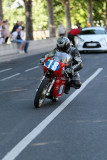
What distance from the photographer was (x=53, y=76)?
9.50 m

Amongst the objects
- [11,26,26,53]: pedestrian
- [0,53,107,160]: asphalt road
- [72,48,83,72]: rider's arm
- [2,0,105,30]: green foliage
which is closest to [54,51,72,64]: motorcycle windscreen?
[72,48,83,72]: rider's arm

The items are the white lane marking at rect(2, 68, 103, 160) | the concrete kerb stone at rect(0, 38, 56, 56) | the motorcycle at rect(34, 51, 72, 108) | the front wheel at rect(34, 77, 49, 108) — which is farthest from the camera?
the concrete kerb stone at rect(0, 38, 56, 56)

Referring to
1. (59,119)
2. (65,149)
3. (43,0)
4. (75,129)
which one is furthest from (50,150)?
(43,0)

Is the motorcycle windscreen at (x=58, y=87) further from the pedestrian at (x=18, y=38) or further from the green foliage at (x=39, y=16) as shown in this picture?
the green foliage at (x=39, y=16)

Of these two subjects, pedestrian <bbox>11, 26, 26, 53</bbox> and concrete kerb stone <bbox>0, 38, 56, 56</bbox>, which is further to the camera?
concrete kerb stone <bbox>0, 38, 56, 56</bbox>

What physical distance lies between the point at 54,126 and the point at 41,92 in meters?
1.76

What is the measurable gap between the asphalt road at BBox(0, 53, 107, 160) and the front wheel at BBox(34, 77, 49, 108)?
0.14 meters

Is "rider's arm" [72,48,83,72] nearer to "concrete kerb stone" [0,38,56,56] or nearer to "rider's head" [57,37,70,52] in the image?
"rider's head" [57,37,70,52]

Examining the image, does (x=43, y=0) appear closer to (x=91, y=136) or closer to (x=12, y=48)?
(x=12, y=48)

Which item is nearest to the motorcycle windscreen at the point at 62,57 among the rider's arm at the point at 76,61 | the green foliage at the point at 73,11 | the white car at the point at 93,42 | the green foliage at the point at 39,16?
the rider's arm at the point at 76,61

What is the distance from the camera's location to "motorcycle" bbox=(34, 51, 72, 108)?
9185 millimetres

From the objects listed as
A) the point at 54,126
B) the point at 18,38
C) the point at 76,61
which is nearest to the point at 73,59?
the point at 76,61

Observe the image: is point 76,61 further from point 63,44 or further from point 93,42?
point 93,42

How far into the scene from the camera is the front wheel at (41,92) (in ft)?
29.8
